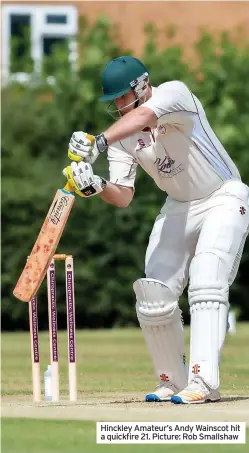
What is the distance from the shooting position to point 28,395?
7.62m

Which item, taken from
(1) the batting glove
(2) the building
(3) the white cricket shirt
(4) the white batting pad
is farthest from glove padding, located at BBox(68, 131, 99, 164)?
(2) the building

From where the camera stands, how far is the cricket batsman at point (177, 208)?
6508 millimetres

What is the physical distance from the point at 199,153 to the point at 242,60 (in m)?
10.3

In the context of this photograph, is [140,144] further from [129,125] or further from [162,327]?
[162,327]

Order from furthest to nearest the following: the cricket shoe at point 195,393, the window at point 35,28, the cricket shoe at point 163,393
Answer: the window at point 35,28, the cricket shoe at point 163,393, the cricket shoe at point 195,393

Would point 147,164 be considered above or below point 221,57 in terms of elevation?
below

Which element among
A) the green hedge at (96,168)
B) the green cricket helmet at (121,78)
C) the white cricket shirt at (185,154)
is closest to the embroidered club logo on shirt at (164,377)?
the white cricket shirt at (185,154)

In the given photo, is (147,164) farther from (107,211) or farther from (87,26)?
(87,26)

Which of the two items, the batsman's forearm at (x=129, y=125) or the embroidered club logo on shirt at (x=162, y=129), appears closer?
the batsman's forearm at (x=129, y=125)

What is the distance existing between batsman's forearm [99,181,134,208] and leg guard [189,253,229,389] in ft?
2.14

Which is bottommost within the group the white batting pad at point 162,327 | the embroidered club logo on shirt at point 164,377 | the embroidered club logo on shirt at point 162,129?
the embroidered club logo on shirt at point 164,377

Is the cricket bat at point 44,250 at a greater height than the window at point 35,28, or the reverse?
the window at point 35,28

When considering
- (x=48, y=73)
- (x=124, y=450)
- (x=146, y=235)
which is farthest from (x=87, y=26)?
(x=124, y=450)

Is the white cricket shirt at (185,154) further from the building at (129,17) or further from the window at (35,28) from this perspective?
the building at (129,17)
